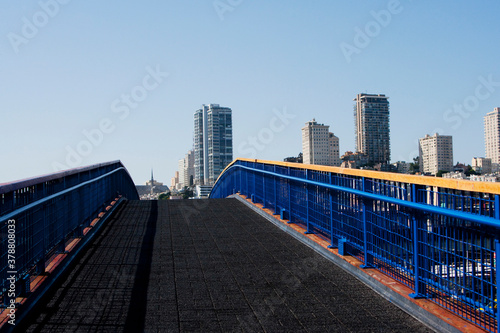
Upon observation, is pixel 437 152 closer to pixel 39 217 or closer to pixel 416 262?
pixel 416 262

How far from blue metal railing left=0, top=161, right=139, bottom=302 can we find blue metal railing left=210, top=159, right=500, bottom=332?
13.3 ft

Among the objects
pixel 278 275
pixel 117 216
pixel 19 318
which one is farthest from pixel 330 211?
pixel 117 216

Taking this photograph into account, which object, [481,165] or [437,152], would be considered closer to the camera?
[481,165]

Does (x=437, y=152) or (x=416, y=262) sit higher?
(x=437, y=152)

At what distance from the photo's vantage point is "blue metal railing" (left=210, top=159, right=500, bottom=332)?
4.10m

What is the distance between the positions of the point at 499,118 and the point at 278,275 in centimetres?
15795

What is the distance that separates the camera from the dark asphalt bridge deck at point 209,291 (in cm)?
477

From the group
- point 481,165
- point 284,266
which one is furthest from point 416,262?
point 481,165

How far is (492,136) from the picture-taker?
497 feet

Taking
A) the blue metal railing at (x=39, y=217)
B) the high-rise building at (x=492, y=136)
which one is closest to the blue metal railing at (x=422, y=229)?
the blue metal railing at (x=39, y=217)

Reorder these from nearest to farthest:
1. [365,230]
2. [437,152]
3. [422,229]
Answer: [422,229]
[365,230]
[437,152]

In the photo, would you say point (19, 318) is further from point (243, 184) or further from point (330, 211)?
point (243, 184)

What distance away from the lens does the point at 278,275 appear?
6.52 metres

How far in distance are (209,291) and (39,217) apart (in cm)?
235
